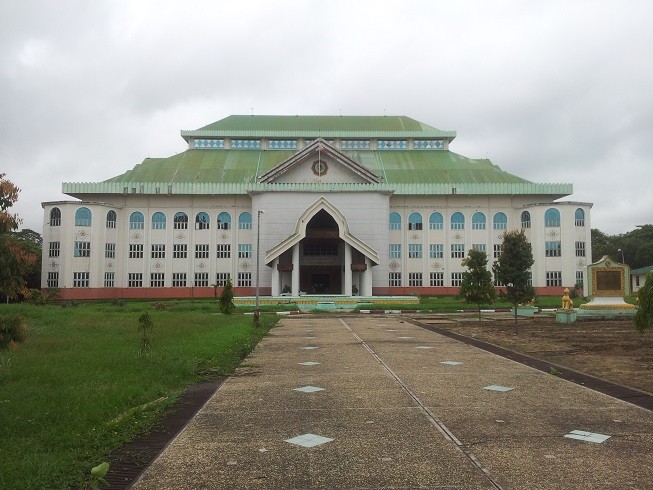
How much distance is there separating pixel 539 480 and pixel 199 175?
59.3 meters

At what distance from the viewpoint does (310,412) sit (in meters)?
8.23

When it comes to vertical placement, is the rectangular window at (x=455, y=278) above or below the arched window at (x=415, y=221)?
below

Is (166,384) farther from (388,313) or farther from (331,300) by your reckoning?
(331,300)

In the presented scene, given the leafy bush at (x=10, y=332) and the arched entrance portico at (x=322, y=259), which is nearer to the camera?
the leafy bush at (x=10, y=332)

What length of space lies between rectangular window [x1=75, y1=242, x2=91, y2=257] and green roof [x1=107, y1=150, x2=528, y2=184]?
26.5 feet

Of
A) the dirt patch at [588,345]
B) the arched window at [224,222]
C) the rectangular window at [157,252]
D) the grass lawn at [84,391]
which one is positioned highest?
the arched window at [224,222]

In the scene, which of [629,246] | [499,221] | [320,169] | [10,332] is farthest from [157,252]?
[629,246]

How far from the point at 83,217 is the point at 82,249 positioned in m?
3.27

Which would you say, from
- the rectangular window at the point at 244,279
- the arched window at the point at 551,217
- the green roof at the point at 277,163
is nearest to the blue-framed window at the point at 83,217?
the green roof at the point at 277,163

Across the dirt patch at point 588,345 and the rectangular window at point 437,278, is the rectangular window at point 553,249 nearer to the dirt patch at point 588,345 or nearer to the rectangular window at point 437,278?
the rectangular window at point 437,278

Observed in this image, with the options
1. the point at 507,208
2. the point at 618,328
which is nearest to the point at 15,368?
the point at 618,328

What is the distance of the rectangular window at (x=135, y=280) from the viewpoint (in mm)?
58156

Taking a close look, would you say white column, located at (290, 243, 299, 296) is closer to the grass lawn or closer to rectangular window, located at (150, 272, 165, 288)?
rectangular window, located at (150, 272, 165, 288)

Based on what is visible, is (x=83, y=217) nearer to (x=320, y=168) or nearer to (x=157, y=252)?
(x=157, y=252)
